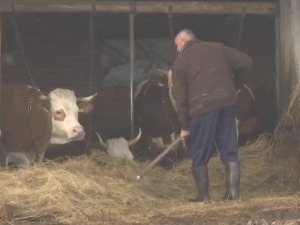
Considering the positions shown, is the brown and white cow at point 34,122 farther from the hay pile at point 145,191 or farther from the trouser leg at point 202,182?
the trouser leg at point 202,182

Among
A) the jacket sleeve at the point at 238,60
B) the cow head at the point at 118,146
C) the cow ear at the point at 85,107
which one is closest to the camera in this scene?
the jacket sleeve at the point at 238,60

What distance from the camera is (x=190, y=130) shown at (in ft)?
26.7

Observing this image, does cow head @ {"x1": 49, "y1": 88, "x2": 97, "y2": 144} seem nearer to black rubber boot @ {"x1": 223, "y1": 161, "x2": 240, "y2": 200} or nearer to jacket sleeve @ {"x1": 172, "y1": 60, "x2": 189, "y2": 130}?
jacket sleeve @ {"x1": 172, "y1": 60, "x2": 189, "y2": 130}

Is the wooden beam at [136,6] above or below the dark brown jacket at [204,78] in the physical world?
above

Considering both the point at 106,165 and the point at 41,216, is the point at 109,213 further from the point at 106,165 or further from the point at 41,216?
the point at 106,165

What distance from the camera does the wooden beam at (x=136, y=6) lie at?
9648 millimetres

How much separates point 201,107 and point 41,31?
243 inches

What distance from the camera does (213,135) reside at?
804 centimetres

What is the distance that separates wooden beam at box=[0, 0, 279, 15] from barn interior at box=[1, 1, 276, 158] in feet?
10.6

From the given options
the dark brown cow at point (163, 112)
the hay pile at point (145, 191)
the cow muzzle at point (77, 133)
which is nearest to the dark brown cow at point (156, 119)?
the dark brown cow at point (163, 112)

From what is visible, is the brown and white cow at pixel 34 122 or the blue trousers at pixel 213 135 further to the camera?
the brown and white cow at pixel 34 122

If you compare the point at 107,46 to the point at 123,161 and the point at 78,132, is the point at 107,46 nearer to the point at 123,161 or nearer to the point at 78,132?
the point at 78,132

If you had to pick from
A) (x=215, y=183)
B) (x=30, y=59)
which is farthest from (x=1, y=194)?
(x=30, y=59)

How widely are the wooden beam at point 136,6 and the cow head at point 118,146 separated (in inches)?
70.5
